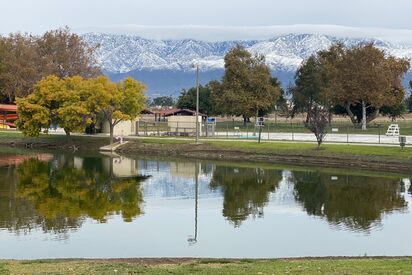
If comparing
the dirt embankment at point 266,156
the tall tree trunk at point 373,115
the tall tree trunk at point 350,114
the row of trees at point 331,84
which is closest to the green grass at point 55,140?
the dirt embankment at point 266,156

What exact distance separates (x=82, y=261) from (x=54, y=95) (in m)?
54.3

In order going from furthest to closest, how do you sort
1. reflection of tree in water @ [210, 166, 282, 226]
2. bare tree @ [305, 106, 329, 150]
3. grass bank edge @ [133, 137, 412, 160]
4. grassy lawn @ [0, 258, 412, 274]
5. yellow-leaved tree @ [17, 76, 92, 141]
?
yellow-leaved tree @ [17, 76, 92, 141] < bare tree @ [305, 106, 329, 150] < grass bank edge @ [133, 137, 412, 160] < reflection of tree in water @ [210, 166, 282, 226] < grassy lawn @ [0, 258, 412, 274]

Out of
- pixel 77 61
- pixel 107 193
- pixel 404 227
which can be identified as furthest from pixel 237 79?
pixel 404 227

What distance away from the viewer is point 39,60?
106500 mm

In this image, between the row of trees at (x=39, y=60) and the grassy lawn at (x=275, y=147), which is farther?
the row of trees at (x=39, y=60)

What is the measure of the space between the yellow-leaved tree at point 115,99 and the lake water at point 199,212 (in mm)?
17985

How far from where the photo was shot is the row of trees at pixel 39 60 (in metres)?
103

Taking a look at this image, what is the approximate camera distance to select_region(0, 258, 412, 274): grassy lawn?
16.4 meters

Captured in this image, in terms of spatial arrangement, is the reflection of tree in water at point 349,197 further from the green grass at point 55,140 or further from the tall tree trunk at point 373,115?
the tall tree trunk at point 373,115

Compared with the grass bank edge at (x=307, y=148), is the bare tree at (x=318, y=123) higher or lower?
higher

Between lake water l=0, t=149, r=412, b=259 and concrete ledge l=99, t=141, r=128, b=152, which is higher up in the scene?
concrete ledge l=99, t=141, r=128, b=152

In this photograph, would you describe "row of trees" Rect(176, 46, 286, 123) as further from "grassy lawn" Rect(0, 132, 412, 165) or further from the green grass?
"grassy lawn" Rect(0, 132, 412, 165)

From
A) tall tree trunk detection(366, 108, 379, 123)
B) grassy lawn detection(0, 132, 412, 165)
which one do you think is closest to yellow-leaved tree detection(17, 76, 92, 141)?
grassy lawn detection(0, 132, 412, 165)

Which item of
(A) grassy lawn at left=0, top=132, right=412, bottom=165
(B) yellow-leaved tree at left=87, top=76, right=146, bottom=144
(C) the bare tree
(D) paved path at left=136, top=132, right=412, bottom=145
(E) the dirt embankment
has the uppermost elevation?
(B) yellow-leaved tree at left=87, top=76, right=146, bottom=144
